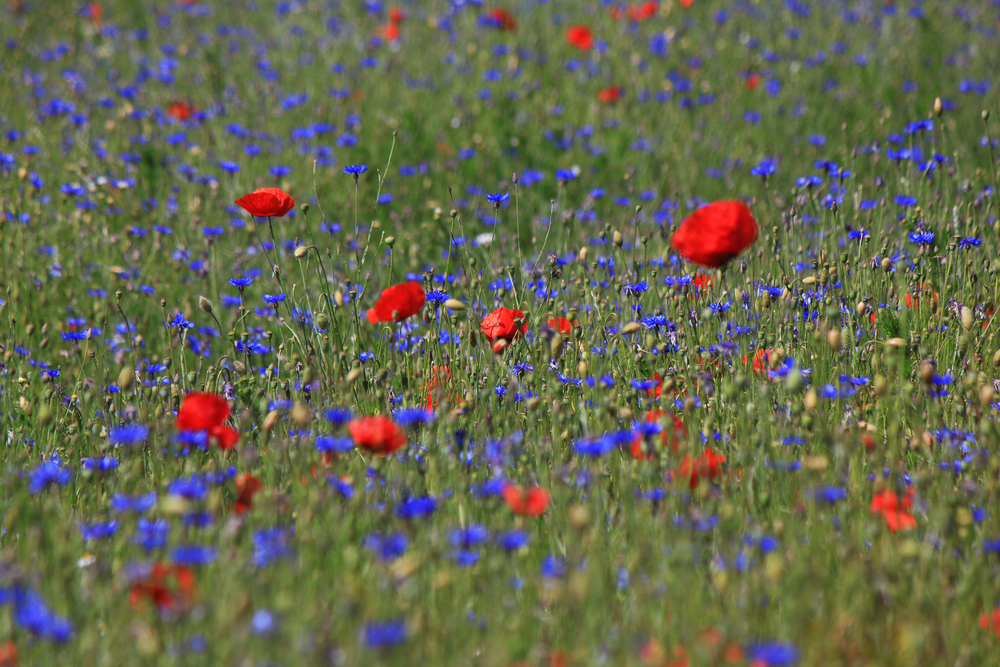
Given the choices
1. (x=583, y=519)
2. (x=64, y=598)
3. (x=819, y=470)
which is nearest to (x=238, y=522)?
(x=64, y=598)

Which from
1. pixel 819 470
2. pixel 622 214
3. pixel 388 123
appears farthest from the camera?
pixel 388 123

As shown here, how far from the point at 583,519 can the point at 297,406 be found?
752 millimetres

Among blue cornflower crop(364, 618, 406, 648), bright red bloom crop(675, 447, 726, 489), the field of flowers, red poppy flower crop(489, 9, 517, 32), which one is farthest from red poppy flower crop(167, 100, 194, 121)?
blue cornflower crop(364, 618, 406, 648)

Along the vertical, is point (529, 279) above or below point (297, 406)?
above

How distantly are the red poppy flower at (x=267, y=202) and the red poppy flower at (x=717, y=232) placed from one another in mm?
1128

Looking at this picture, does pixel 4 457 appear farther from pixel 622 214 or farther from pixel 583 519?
pixel 622 214

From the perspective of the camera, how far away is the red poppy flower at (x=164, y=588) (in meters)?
1.43

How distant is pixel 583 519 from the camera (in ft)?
4.84

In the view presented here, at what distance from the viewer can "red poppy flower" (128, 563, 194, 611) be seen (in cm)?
143

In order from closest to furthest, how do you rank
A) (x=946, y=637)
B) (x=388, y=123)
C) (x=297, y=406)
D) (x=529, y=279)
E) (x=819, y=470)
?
(x=946, y=637)
(x=819, y=470)
(x=297, y=406)
(x=529, y=279)
(x=388, y=123)

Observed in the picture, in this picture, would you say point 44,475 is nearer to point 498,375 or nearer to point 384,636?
point 384,636

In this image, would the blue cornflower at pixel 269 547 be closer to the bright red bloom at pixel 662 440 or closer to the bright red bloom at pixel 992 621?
the bright red bloom at pixel 662 440

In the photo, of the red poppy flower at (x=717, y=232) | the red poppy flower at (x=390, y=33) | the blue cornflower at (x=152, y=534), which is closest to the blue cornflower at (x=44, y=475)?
the blue cornflower at (x=152, y=534)

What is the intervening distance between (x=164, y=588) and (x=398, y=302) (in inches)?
46.5
